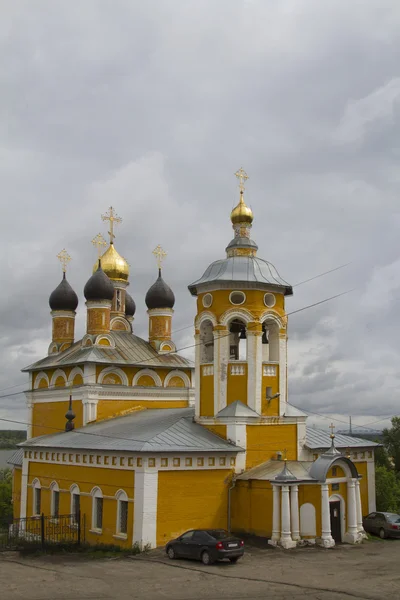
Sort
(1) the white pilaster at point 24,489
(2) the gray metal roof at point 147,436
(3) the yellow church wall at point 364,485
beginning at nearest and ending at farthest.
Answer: (2) the gray metal roof at point 147,436 → (3) the yellow church wall at point 364,485 → (1) the white pilaster at point 24,489

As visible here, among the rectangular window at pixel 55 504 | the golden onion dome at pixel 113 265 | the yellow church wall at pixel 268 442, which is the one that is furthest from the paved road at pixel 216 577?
the golden onion dome at pixel 113 265

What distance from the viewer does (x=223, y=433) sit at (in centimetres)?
2245

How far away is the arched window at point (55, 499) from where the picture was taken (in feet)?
79.9

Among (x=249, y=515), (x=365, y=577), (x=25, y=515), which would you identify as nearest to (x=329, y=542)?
(x=249, y=515)

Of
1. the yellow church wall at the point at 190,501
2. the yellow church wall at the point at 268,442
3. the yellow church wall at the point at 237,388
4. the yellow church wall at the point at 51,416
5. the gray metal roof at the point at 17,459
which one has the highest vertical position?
the yellow church wall at the point at 237,388

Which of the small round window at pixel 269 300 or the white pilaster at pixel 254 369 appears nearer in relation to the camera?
the white pilaster at pixel 254 369

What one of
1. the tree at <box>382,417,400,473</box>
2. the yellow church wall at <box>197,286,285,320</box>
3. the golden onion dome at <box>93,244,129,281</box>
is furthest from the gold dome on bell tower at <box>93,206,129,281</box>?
the tree at <box>382,417,400,473</box>

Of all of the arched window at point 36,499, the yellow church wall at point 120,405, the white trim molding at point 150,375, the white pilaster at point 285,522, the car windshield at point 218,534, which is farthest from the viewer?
the white trim molding at point 150,375

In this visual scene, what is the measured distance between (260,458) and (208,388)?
9.27 ft

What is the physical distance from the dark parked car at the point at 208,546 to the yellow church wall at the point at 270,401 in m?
5.58

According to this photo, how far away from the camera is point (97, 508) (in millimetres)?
21938

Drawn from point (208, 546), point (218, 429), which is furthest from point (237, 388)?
point (208, 546)

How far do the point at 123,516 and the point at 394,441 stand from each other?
42.1m

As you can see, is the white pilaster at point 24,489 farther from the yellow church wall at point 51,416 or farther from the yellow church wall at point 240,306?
the yellow church wall at point 240,306
